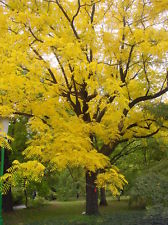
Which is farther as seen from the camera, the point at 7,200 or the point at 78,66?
the point at 7,200

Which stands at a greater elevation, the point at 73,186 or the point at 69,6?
the point at 69,6

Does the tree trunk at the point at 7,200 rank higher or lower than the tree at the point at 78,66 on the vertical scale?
lower

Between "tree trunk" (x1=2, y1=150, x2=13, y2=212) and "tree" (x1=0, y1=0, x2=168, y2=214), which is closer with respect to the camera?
"tree" (x1=0, y1=0, x2=168, y2=214)

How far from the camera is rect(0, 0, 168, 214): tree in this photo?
7871 mm

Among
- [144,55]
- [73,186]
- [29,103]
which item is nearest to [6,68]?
[29,103]

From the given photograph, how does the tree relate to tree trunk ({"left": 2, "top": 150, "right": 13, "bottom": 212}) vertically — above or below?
above

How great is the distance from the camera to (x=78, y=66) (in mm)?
8242

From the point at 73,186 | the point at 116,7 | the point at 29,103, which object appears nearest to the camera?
the point at 29,103

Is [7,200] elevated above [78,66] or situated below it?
below

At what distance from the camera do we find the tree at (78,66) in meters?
7.87

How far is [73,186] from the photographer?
2581 centimetres

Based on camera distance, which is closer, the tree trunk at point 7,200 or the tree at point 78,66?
the tree at point 78,66

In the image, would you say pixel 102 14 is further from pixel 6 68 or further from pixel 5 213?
pixel 5 213

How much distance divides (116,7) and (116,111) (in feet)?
12.1
